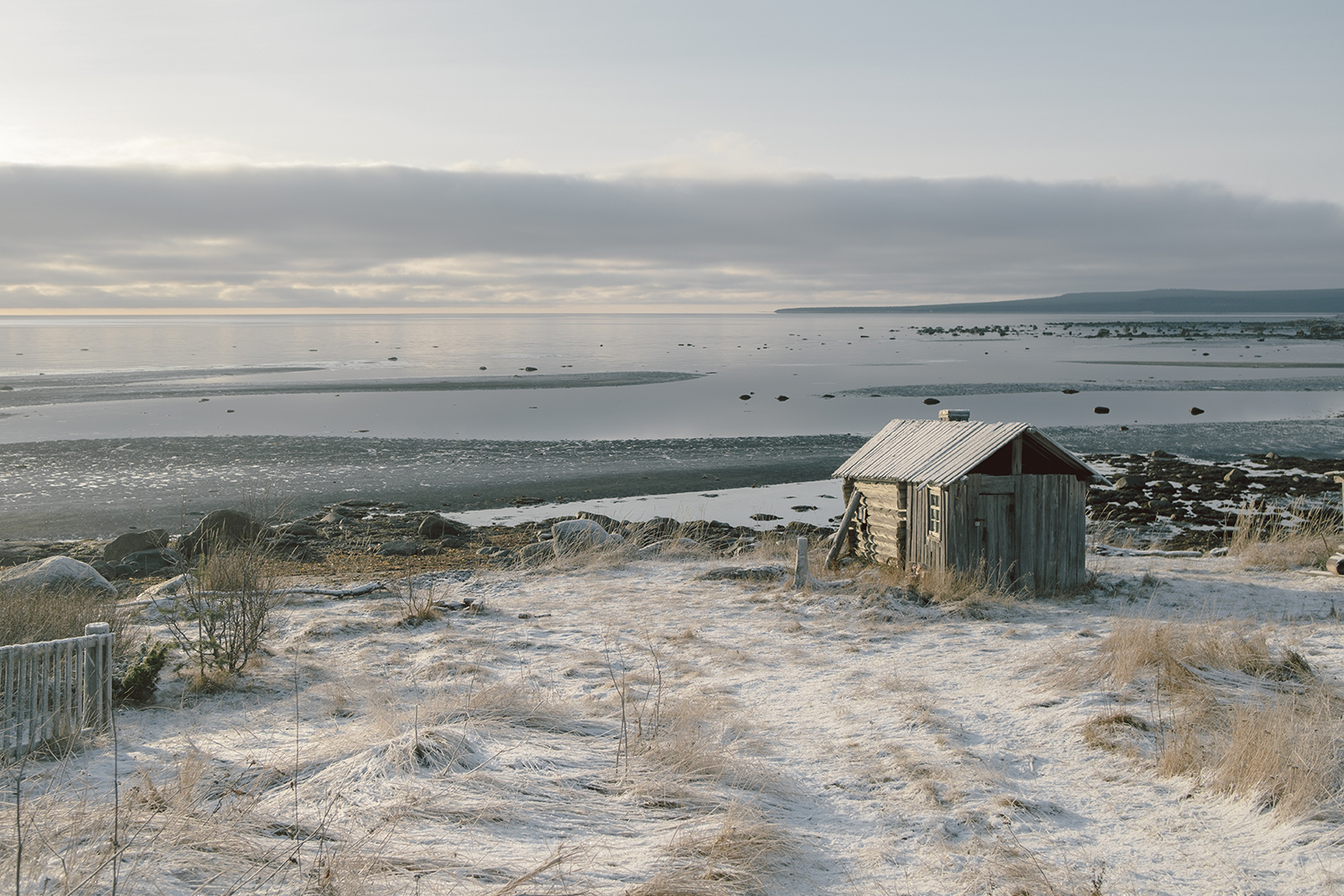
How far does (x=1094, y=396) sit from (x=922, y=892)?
52.9m

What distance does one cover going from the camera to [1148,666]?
29.1 ft

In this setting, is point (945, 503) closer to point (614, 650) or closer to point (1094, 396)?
point (614, 650)

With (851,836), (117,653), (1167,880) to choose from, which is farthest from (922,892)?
(117,653)

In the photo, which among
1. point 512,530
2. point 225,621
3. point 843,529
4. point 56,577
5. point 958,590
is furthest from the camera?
point 512,530

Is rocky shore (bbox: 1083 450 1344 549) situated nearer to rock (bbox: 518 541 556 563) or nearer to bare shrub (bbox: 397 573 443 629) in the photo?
rock (bbox: 518 541 556 563)

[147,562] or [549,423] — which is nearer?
[147,562]

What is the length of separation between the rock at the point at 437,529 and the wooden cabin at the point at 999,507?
33.8ft

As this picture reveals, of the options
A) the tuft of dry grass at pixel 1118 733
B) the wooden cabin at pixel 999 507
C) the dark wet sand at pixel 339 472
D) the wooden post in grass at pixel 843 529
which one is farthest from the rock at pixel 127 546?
the tuft of dry grass at pixel 1118 733

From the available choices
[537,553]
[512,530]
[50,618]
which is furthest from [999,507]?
[50,618]

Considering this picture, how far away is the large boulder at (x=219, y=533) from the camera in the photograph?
57.0 ft

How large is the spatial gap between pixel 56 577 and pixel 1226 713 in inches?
566

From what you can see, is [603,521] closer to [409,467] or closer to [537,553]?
[537,553]

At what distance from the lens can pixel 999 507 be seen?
13.6 metres

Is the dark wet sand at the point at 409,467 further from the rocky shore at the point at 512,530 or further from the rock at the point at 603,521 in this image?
the rock at the point at 603,521
